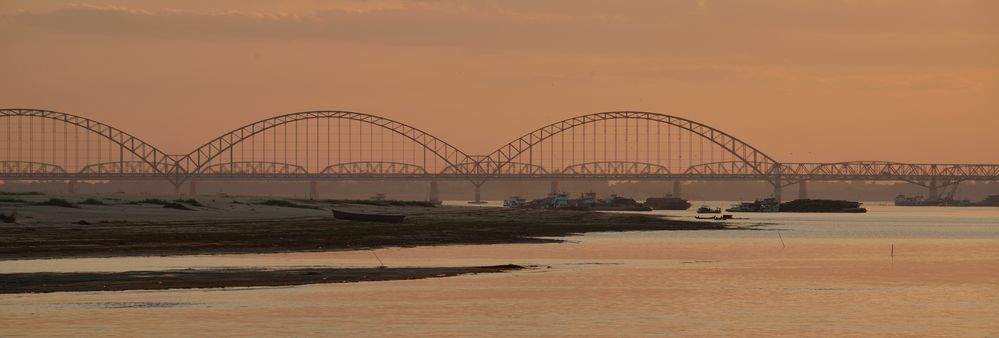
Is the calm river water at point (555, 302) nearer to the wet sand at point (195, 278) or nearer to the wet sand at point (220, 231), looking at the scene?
the wet sand at point (195, 278)

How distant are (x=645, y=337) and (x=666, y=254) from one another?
113 feet

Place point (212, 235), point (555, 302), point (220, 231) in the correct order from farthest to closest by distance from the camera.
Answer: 1. point (220, 231)
2. point (212, 235)
3. point (555, 302)

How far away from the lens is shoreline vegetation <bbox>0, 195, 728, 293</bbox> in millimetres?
40469

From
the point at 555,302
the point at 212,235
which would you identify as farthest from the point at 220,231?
the point at 555,302

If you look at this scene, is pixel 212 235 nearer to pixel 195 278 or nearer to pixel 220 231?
pixel 220 231

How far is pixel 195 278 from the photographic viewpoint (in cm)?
4059

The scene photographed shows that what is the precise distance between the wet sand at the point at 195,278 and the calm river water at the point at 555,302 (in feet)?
3.72

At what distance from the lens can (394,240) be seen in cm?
6969

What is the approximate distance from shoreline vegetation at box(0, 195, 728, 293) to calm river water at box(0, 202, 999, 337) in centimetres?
207

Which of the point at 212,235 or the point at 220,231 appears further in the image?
the point at 220,231

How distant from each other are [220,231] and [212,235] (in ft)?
15.7

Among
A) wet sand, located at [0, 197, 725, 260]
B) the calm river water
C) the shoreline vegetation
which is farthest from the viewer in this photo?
wet sand, located at [0, 197, 725, 260]

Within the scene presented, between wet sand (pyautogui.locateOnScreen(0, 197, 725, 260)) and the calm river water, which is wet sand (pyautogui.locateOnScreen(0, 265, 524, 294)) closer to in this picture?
the calm river water

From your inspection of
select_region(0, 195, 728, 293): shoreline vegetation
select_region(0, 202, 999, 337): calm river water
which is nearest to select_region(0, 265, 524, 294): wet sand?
select_region(0, 195, 728, 293): shoreline vegetation
